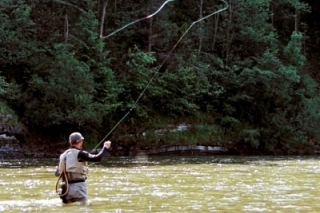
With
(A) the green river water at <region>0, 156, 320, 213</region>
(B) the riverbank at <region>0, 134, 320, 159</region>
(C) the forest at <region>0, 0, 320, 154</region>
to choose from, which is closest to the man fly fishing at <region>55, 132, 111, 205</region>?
(A) the green river water at <region>0, 156, 320, 213</region>

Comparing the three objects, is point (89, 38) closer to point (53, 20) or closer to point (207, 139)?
point (53, 20)

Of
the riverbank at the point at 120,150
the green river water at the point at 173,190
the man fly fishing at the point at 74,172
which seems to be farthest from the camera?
the riverbank at the point at 120,150

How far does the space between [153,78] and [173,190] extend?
22502 millimetres

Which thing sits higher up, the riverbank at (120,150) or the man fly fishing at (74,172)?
the man fly fishing at (74,172)

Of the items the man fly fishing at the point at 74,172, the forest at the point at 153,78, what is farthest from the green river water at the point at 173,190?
the forest at the point at 153,78

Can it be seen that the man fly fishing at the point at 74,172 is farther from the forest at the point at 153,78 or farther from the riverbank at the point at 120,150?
the forest at the point at 153,78

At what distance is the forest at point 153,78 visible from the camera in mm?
32938

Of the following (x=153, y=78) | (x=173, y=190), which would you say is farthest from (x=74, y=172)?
(x=153, y=78)

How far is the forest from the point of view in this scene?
3294 cm

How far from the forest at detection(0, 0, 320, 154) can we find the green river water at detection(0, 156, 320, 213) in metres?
10.8

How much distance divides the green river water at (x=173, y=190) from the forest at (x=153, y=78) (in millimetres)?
10757

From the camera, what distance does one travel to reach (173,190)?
15109 millimetres

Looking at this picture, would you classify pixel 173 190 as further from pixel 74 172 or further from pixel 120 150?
pixel 120 150

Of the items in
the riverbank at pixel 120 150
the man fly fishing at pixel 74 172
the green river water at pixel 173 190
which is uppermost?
the man fly fishing at pixel 74 172
